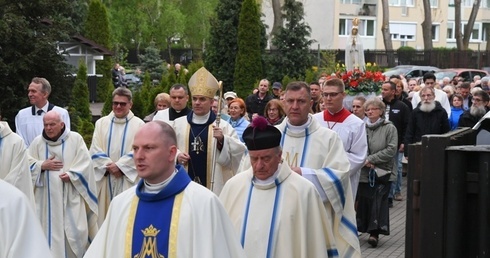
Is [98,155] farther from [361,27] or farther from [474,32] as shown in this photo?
[474,32]

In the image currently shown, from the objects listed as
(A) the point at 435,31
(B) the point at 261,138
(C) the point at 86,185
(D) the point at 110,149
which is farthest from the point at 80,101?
(A) the point at 435,31

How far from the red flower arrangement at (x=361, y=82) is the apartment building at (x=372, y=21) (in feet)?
158

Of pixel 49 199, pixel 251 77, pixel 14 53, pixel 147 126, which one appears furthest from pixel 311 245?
pixel 251 77

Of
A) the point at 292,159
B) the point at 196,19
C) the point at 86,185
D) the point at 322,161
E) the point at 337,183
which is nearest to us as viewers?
the point at 337,183

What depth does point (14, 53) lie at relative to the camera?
2078 cm

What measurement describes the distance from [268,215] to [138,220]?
140 centimetres

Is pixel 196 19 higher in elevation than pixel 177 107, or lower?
higher

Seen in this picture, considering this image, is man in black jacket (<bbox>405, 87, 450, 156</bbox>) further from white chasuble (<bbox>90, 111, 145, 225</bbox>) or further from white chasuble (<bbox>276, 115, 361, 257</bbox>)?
white chasuble (<bbox>276, 115, 361, 257</bbox>)

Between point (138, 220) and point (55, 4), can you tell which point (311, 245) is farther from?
point (55, 4)

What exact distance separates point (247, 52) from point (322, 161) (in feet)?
65.2

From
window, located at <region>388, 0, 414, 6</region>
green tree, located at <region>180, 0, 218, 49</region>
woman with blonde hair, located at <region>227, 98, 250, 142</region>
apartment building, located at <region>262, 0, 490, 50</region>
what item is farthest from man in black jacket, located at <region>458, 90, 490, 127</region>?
window, located at <region>388, 0, 414, 6</region>

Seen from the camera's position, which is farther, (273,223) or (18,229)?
(273,223)

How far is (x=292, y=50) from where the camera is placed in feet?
102

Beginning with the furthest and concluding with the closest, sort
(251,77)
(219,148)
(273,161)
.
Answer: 1. (251,77)
2. (219,148)
3. (273,161)
